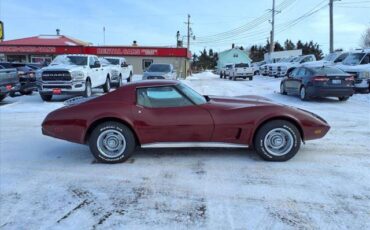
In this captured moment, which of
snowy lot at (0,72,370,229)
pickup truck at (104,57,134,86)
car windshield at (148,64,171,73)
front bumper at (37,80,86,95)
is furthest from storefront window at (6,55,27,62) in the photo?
snowy lot at (0,72,370,229)

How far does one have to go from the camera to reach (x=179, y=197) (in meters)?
5.06

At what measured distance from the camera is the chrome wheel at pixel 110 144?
659 cm

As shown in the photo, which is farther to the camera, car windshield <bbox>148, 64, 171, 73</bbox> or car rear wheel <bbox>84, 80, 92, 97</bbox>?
car windshield <bbox>148, 64, 171, 73</bbox>

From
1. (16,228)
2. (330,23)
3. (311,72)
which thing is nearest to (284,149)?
(16,228)

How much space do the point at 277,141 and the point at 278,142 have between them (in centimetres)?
2

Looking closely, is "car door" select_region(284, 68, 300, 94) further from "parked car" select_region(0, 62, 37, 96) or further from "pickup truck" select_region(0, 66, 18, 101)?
"parked car" select_region(0, 62, 37, 96)

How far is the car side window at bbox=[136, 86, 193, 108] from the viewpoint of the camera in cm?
668

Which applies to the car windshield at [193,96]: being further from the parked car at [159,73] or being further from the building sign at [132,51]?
the building sign at [132,51]

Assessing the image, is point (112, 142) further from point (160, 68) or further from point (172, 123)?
point (160, 68)

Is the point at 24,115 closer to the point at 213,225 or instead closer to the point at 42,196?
the point at 42,196

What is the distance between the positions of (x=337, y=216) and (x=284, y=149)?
219 cm

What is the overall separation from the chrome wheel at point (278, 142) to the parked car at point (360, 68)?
1472cm

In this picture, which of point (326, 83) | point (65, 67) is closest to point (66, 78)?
point (65, 67)

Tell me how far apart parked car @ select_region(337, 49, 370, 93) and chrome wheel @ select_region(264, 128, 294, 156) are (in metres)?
14.7
